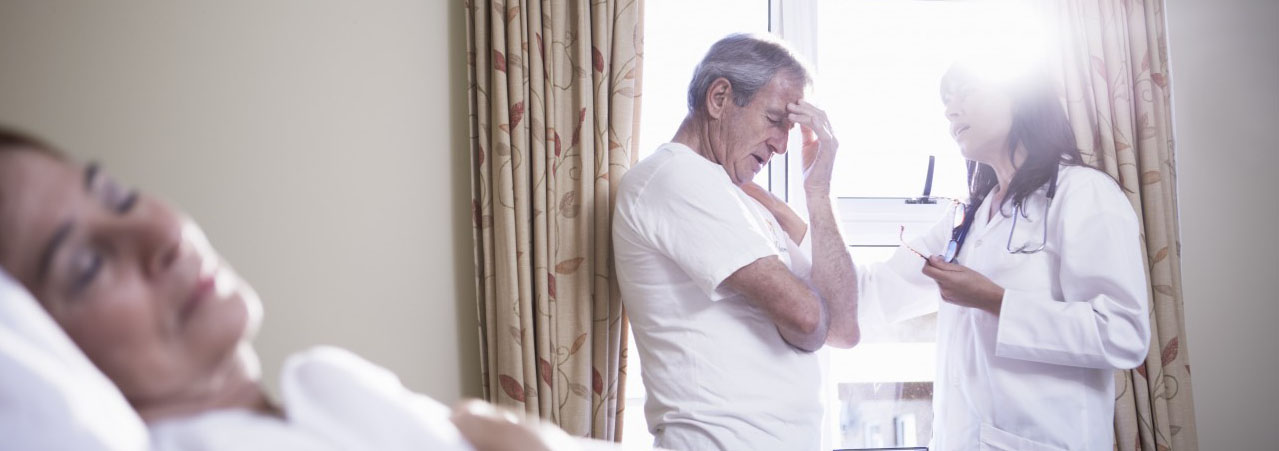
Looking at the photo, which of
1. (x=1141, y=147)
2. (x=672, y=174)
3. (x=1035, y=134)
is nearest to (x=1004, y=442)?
(x=1035, y=134)

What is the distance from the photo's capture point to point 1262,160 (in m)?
2.46

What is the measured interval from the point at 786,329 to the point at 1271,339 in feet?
5.91

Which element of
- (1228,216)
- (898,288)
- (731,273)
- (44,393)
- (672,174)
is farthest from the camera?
(1228,216)

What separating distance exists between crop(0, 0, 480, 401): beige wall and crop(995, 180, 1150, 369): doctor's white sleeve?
4.21 feet

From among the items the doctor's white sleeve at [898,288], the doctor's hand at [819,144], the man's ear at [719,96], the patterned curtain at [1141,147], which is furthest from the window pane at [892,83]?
the man's ear at [719,96]

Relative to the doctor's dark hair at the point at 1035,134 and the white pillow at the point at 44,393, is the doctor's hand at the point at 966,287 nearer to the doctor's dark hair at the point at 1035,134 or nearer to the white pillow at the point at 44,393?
the doctor's dark hair at the point at 1035,134

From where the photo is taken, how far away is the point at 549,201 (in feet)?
6.64

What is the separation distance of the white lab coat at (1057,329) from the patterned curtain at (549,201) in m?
0.83

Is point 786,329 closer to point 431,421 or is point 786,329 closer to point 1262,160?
point 431,421

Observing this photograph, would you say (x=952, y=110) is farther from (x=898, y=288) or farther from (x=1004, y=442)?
(x=1004, y=442)

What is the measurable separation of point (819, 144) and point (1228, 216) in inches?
57.9

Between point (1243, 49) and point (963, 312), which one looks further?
point (1243, 49)

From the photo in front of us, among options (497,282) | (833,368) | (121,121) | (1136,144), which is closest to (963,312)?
(833,368)

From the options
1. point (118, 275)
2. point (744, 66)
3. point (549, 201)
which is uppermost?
point (744, 66)
